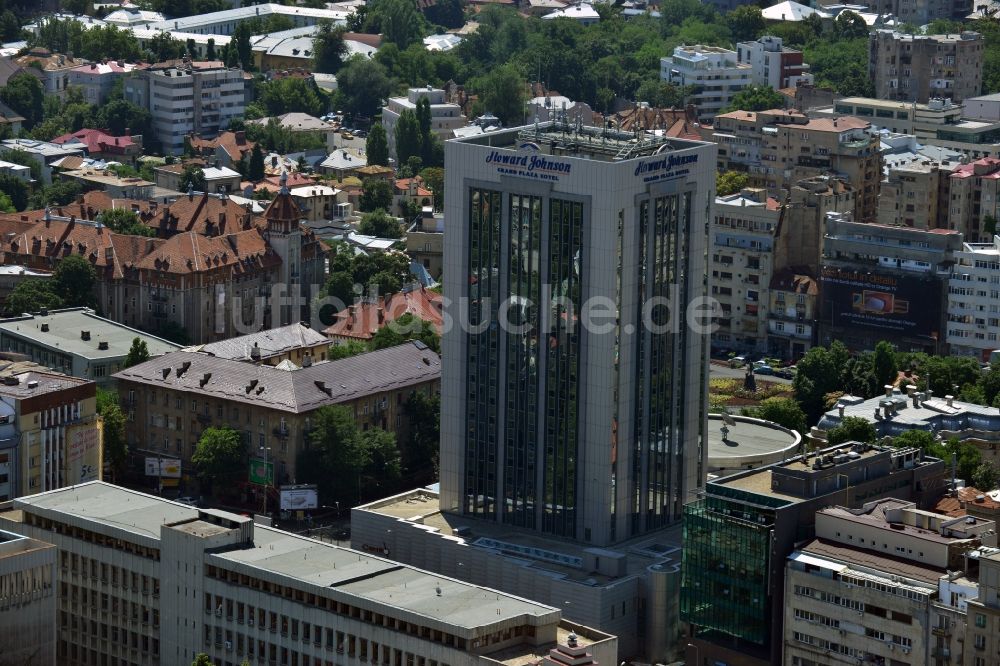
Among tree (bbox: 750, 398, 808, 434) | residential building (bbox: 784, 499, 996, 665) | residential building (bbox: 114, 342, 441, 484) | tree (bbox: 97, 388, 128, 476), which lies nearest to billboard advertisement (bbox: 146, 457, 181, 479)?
residential building (bbox: 114, 342, 441, 484)

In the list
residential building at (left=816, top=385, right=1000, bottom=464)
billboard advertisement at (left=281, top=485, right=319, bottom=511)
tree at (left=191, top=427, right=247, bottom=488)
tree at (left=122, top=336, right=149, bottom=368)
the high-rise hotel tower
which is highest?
the high-rise hotel tower

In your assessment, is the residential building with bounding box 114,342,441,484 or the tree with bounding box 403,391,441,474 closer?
the residential building with bounding box 114,342,441,484

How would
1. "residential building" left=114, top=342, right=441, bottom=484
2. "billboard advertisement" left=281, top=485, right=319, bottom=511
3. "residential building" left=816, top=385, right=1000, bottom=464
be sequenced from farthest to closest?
"residential building" left=816, top=385, right=1000, bottom=464
"residential building" left=114, top=342, right=441, bottom=484
"billboard advertisement" left=281, top=485, right=319, bottom=511

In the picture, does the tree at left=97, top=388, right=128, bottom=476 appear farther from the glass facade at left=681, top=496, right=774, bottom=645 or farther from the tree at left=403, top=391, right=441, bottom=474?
the glass facade at left=681, top=496, right=774, bottom=645

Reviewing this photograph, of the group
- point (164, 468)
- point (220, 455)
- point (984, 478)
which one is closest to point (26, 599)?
point (220, 455)

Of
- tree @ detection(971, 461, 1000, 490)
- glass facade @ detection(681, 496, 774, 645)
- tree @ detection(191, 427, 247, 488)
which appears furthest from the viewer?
tree @ detection(191, 427, 247, 488)

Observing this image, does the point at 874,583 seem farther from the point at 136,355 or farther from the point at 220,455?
the point at 136,355

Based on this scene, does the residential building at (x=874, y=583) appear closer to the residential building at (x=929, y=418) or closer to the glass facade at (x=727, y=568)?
the glass facade at (x=727, y=568)
